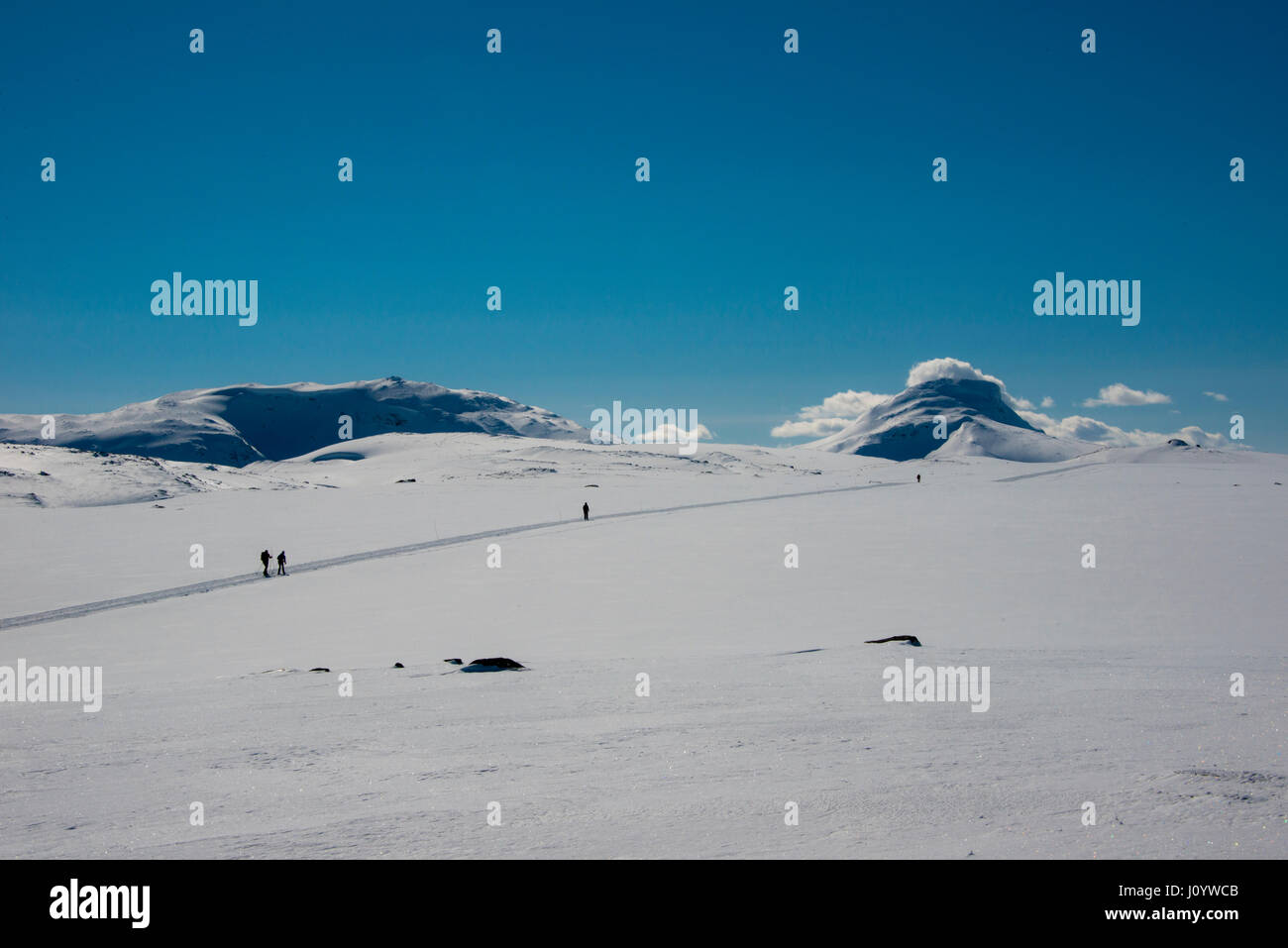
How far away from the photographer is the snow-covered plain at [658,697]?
5.77 meters

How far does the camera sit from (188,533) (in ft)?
165

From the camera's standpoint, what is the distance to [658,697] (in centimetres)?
1048

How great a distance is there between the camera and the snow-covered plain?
18.9 feet

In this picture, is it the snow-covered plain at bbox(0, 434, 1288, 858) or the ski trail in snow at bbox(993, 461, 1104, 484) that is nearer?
the snow-covered plain at bbox(0, 434, 1288, 858)

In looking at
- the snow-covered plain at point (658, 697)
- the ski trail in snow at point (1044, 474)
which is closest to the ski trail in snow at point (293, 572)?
the snow-covered plain at point (658, 697)

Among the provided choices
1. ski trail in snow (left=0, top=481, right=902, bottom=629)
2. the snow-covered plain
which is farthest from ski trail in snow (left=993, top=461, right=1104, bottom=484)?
the snow-covered plain

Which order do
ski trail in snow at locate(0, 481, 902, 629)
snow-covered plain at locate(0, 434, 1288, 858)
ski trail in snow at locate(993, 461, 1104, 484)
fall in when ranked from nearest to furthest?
snow-covered plain at locate(0, 434, 1288, 858), ski trail in snow at locate(0, 481, 902, 629), ski trail in snow at locate(993, 461, 1104, 484)

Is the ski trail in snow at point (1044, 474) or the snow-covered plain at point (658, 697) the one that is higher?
the ski trail in snow at point (1044, 474)

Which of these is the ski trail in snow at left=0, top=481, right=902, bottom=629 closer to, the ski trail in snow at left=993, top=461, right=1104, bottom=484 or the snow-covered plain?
the snow-covered plain

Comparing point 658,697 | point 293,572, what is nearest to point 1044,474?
point 293,572

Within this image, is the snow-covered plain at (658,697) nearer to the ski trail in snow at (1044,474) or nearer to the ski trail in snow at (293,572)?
the ski trail in snow at (293,572)

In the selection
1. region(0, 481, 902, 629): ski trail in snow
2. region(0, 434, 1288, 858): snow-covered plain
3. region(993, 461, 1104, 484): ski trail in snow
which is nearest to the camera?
region(0, 434, 1288, 858): snow-covered plain
